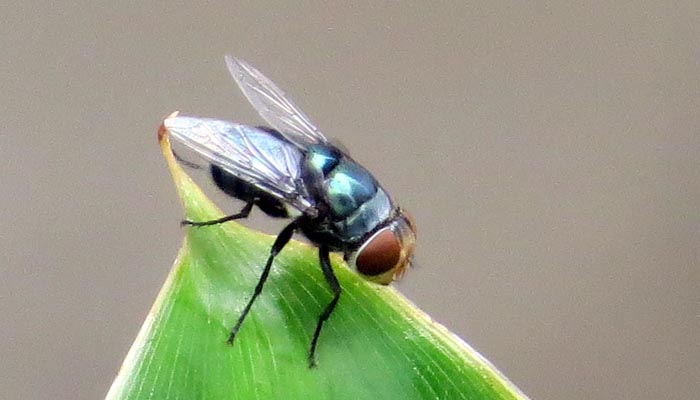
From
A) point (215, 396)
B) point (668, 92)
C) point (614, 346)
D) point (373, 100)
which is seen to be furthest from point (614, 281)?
point (215, 396)

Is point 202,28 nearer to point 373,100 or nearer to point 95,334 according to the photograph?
point 373,100

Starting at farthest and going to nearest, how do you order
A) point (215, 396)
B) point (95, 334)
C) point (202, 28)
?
1. point (202, 28)
2. point (95, 334)
3. point (215, 396)

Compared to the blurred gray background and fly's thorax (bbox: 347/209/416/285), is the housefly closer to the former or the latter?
fly's thorax (bbox: 347/209/416/285)

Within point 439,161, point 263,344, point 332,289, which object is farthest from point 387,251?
point 439,161

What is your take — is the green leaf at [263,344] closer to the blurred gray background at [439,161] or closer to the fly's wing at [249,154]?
the fly's wing at [249,154]

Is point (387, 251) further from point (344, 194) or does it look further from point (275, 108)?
point (275, 108)
